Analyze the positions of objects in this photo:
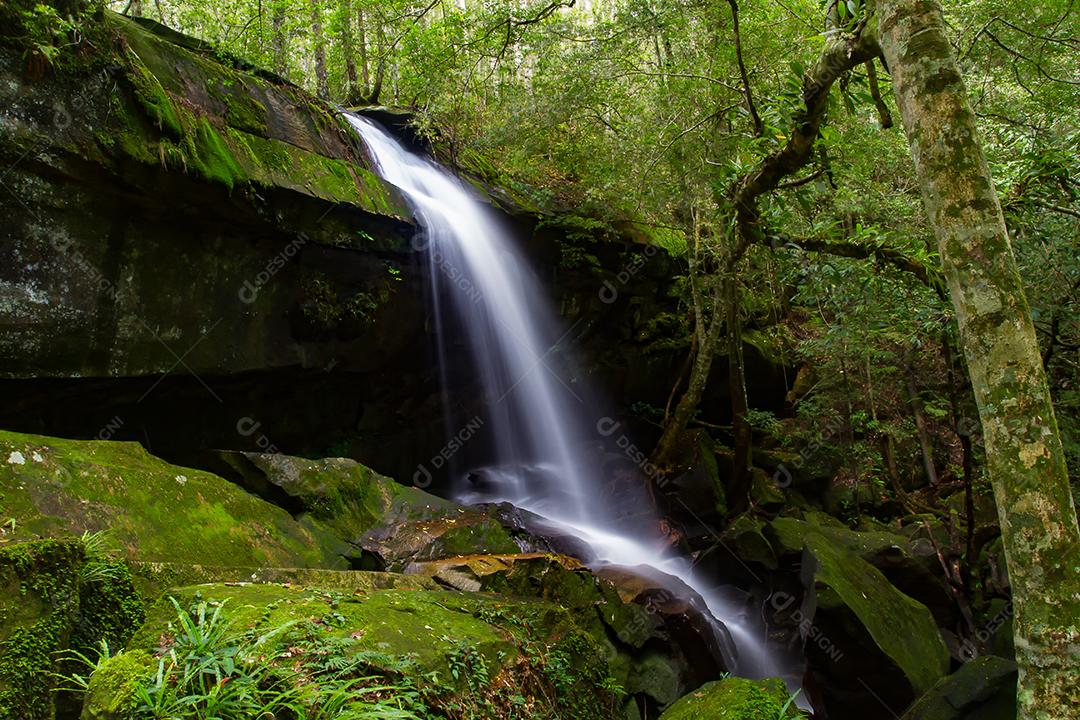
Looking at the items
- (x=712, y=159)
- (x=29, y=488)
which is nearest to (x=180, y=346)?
(x=29, y=488)

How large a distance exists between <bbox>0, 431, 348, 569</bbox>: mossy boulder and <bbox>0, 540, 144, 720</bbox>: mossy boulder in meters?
1.26

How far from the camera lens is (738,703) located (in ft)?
10.1

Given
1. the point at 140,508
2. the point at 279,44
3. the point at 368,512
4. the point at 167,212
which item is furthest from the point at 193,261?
the point at 279,44

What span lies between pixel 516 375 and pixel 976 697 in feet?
27.1

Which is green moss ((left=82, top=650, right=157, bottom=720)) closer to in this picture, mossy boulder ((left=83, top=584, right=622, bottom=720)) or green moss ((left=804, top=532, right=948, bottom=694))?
mossy boulder ((left=83, top=584, right=622, bottom=720))

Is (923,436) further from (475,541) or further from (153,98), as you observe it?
(153,98)

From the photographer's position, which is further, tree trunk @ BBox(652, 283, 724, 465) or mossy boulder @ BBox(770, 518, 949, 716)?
tree trunk @ BBox(652, 283, 724, 465)

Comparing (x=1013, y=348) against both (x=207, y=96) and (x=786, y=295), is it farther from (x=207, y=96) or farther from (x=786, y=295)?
(x=786, y=295)

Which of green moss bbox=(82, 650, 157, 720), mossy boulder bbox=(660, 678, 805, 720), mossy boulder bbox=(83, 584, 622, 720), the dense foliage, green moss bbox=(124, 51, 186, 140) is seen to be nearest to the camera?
green moss bbox=(82, 650, 157, 720)

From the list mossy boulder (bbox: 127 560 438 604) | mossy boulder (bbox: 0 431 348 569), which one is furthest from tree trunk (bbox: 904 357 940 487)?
mossy boulder (bbox: 0 431 348 569)

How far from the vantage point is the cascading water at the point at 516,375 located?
9.04 metres

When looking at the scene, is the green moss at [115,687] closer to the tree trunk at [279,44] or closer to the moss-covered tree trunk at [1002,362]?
the moss-covered tree trunk at [1002,362]

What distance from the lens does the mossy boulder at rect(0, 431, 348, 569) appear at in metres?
3.40

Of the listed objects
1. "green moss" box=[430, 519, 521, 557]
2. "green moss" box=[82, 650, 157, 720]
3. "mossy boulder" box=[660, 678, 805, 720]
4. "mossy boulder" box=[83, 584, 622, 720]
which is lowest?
"green moss" box=[430, 519, 521, 557]
